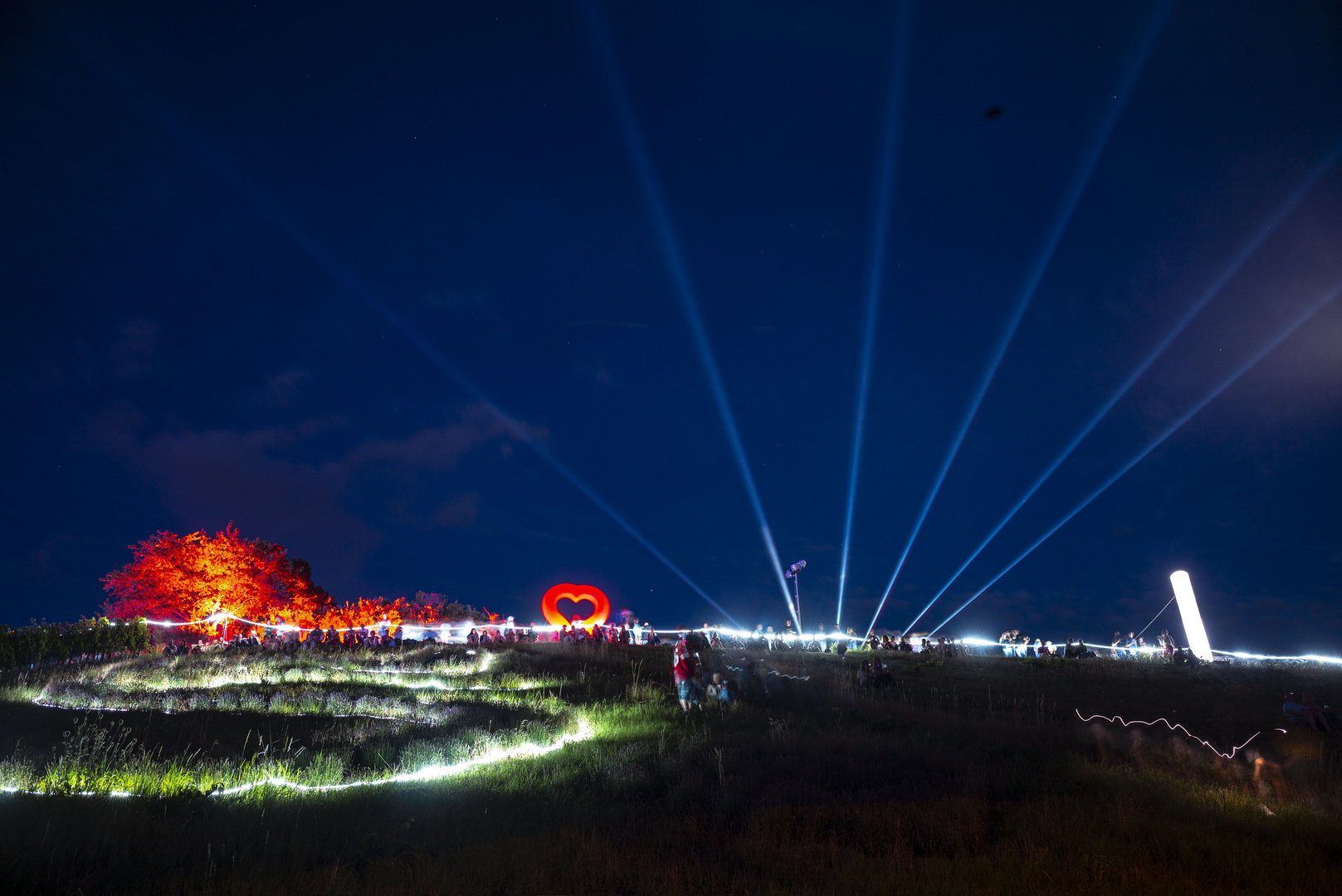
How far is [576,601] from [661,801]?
130 feet

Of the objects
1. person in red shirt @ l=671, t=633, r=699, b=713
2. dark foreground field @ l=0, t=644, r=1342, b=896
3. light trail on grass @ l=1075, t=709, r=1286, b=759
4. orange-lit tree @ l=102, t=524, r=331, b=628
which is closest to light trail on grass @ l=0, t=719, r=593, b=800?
dark foreground field @ l=0, t=644, r=1342, b=896

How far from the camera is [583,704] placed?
15273 millimetres

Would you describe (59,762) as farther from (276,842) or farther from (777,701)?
(777,701)

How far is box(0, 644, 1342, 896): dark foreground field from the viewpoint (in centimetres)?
566

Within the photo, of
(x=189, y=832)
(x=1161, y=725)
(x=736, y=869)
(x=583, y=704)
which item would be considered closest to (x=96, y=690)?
(x=583, y=704)

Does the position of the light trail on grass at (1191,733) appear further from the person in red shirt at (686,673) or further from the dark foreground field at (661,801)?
the person in red shirt at (686,673)

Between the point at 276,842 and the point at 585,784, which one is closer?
the point at 276,842

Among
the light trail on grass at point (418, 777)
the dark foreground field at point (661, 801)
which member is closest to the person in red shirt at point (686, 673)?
the dark foreground field at point (661, 801)

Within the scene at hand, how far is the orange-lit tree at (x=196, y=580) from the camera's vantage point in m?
48.1

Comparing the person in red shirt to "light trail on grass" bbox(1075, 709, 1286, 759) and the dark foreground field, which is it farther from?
"light trail on grass" bbox(1075, 709, 1286, 759)

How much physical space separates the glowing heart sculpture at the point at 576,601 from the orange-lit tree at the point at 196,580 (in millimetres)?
27452

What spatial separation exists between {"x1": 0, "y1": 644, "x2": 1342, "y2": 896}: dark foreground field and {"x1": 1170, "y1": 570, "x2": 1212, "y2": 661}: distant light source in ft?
79.9

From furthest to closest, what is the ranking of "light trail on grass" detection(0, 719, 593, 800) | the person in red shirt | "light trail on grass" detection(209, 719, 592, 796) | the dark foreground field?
the person in red shirt < "light trail on grass" detection(209, 719, 592, 796) < "light trail on grass" detection(0, 719, 593, 800) < the dark foreground field

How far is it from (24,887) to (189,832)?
1307 mm
